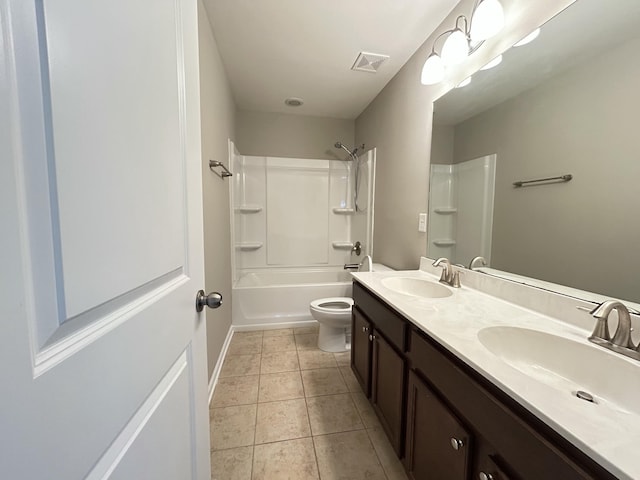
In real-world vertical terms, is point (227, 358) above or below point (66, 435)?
below

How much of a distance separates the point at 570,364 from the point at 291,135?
10.4 feet

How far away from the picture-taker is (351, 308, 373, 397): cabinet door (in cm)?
157

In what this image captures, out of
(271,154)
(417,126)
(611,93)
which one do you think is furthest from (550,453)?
(271,154)

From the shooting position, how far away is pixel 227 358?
223 cm

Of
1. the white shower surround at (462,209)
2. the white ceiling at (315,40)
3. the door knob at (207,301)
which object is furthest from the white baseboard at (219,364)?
the white ceiling at (315,40)

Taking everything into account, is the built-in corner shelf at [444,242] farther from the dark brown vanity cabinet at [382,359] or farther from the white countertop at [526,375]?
the dark brown vanity cabinet at [382,359]

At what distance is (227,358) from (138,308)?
1971 mm

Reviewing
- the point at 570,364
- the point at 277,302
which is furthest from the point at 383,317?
the point at 277,302

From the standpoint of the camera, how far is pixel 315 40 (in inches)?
72.4

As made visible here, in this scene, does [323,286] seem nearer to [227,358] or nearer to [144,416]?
[227,358]

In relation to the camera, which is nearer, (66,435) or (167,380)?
(66,435)

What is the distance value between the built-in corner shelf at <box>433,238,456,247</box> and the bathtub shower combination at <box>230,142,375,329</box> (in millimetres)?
1178

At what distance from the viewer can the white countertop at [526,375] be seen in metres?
A: 0.47

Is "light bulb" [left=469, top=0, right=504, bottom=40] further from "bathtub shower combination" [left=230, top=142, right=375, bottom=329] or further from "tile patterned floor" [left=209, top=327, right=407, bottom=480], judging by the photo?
"tile patterned floor" [left=209, top=327, right=407, bottom=480]
